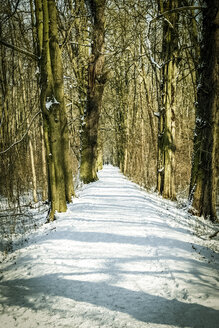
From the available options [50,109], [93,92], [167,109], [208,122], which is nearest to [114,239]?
[50,109]

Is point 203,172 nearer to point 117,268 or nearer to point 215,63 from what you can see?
point 215,63

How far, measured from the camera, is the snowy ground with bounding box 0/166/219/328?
6.17 feet

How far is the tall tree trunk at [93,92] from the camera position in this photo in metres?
9.53

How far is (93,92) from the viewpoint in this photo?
407 inches

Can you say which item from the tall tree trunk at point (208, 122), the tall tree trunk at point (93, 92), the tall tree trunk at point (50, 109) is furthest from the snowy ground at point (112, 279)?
the tall tree trunk at point (93, 92)

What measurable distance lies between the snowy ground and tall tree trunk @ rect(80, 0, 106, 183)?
22.9ft

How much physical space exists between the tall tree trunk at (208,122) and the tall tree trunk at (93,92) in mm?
4878

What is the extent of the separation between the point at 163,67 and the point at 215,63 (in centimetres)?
320

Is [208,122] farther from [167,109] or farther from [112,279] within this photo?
[112,279]

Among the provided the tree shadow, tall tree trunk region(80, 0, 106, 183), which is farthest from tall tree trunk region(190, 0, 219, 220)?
tall tree trunk region(80, 0, 106, 183)

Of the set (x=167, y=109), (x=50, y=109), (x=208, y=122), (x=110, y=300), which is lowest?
(x=110, y=300)

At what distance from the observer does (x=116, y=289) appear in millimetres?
2266

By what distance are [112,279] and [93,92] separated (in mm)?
9491

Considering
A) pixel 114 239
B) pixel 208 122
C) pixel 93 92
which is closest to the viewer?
pixel 114 239
